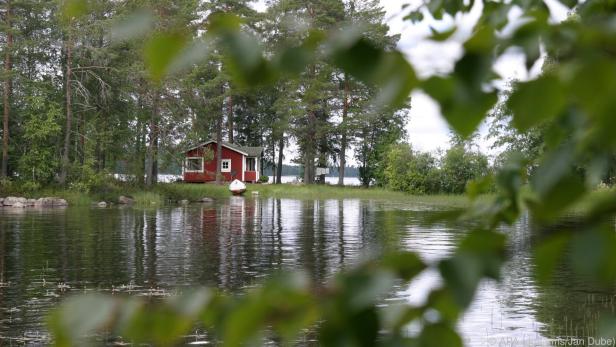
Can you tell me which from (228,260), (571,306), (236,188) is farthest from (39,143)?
(571,306)

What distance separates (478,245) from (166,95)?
150 ft

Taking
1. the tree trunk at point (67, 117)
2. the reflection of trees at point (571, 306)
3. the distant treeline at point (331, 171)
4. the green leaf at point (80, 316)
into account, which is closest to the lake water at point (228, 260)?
the reflection of trees at point (571, 306)

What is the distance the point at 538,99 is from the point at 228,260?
49.0 ft

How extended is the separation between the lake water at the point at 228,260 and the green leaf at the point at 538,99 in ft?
0.67

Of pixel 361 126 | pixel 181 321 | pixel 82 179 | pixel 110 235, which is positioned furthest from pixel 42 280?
pixel 361 126

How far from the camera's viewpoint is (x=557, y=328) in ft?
27.6

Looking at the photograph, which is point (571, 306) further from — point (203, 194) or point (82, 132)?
point (82, 132)

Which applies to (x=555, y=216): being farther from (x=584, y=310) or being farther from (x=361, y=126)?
(x=361, y=126)

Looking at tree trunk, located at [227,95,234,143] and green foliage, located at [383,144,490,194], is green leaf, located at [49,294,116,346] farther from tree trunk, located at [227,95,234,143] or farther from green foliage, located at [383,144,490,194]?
tree trunk, located at [227,95,234,143]

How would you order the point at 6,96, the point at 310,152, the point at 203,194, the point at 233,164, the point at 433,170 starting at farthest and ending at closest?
the point at 233,164 → the point at 310,152 → the point at 433,170 → the point at 203,194 → the point at 6,96

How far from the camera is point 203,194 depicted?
149 feet

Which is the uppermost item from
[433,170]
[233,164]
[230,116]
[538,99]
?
[230,116]

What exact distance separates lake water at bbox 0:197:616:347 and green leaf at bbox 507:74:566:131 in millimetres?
204

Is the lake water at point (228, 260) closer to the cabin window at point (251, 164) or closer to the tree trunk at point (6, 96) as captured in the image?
the tree trunk at point (6, 96)
